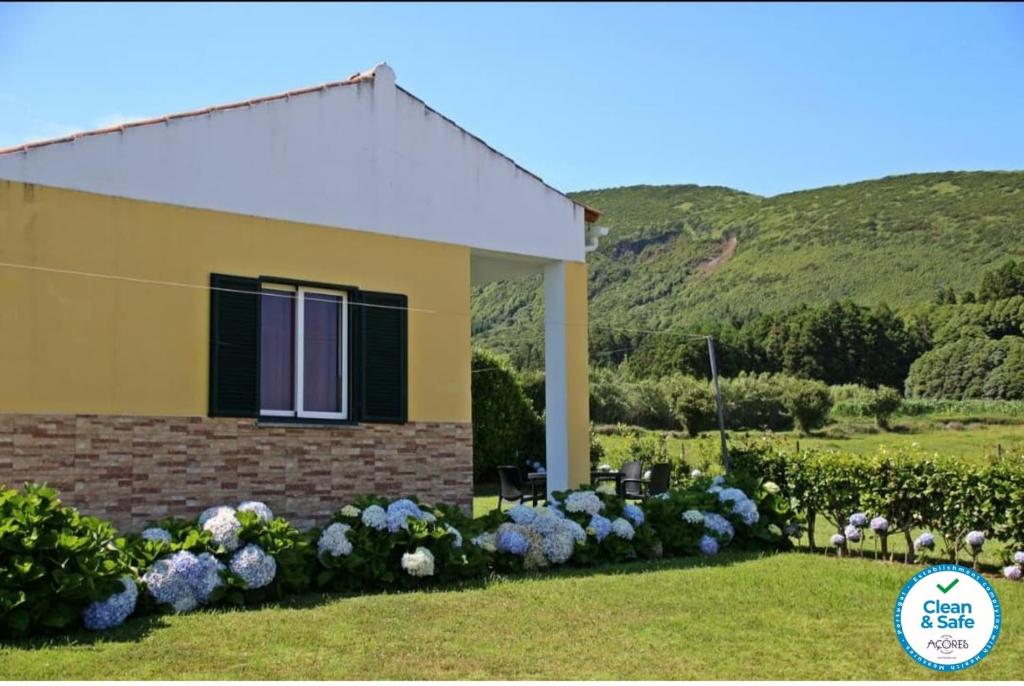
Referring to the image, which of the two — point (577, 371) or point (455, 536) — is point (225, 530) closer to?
point (455, 536)

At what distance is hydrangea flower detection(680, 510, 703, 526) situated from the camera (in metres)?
12.0

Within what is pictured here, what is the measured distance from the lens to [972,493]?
1101cm

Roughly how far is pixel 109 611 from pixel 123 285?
3508 millimetres

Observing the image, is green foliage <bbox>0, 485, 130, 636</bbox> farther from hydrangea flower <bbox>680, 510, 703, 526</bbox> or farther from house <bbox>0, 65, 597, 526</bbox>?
hydrangea flower <bbox>680, 510, 703, 526</bbox>

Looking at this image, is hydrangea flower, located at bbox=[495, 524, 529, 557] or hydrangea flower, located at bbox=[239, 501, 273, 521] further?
hydrangea flower, located at bbox=[495, 524, 529, 557]

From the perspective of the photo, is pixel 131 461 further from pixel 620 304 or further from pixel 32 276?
pixel 620 304

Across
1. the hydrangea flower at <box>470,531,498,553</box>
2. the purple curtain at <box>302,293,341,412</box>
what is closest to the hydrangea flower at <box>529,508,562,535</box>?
the hydrangea flower at <box>470,531,498,553</box>

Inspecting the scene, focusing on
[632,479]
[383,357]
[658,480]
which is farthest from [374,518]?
[658,480]

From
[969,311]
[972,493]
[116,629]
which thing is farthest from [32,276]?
[969,311]

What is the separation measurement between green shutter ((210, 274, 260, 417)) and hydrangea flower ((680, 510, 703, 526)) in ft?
16.1

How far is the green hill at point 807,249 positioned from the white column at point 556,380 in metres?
29.2

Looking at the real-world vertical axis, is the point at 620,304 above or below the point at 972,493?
above

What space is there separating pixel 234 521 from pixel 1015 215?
48908 millimetres

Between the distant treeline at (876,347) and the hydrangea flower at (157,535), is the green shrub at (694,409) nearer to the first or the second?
the distant treeline at (876,347)
